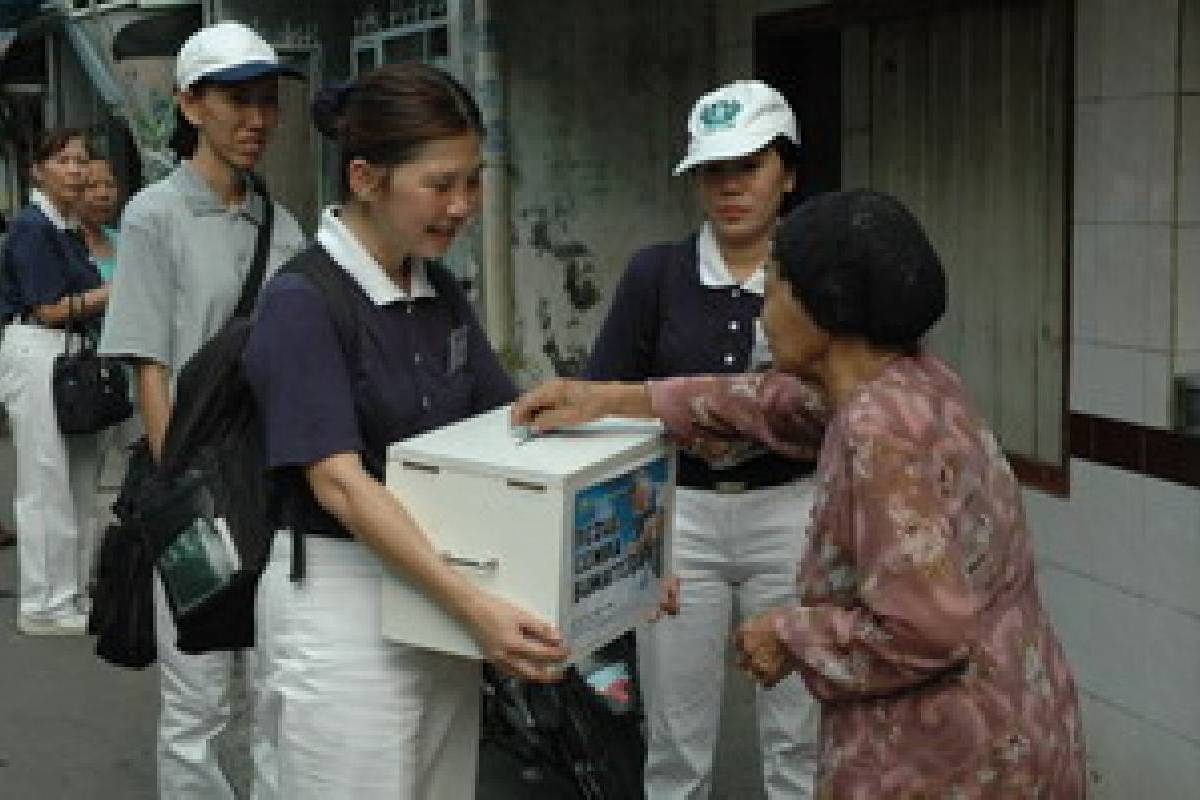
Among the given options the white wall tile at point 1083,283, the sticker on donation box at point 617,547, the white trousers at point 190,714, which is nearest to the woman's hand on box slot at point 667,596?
the sticker on donation box at point 617,547

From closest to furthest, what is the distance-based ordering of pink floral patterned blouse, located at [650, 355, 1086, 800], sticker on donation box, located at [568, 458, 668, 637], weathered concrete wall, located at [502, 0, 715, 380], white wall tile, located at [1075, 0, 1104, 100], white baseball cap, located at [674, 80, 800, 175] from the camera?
pink floral patterned blouse, located at [650, 355, 1086, 800], sticker on donation box, located at [568, 458, 668, 637], white baseball cap, located at [674, 80, 800, 175], white wall tile, located at [1075, 0, 1104, 100], weathered concrete wall, located at [502, 0, 715, 380]

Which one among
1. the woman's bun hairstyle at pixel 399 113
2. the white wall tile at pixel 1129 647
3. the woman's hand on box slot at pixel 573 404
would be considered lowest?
the white wall tile at pixel 1129 647

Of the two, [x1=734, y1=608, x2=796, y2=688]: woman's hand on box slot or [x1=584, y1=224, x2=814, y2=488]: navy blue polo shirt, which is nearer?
[x1=734, y1=608, x2=796, y2=688]: woman's hand on box slot

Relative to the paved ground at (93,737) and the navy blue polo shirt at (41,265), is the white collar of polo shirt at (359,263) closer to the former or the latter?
the paved ground at (93,737)

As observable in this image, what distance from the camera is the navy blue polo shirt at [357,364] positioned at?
2.66 metres

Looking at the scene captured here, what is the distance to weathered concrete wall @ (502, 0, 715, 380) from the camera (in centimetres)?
724

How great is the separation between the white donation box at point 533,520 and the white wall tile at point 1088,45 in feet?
7.36

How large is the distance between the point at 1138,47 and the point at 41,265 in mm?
4065

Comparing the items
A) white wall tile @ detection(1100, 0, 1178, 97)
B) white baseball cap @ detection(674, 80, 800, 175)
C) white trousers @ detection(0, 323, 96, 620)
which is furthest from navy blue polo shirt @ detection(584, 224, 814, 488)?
white trousers @ detection(0, 323, 96, 620)

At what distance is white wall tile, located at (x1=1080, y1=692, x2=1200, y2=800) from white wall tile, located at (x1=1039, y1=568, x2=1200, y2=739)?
0.04 meters

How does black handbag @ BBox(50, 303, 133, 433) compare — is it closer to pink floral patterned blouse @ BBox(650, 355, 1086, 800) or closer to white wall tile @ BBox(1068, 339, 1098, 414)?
white wall tile @ BBox(1068, 339, 1098, 414)

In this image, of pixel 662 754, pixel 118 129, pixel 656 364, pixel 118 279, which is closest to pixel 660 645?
pixel 662 754

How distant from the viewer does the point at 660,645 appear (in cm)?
398

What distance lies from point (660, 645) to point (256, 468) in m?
1.28
